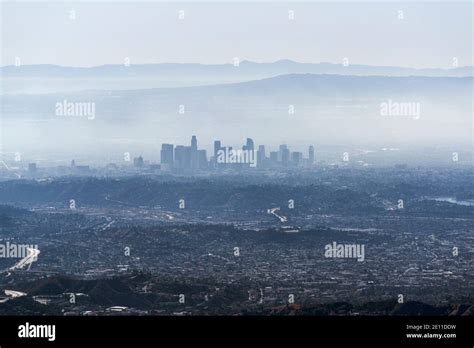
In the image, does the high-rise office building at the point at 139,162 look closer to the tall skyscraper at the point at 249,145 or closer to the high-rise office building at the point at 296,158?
the tall skyscraper at the point at 249,145

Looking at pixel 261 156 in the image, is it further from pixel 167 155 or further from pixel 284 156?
pixel 167 155

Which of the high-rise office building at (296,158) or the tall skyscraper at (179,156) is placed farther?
the high-rise office building at (296,158)

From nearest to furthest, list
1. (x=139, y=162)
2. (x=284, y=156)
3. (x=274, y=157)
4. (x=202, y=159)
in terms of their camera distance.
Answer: (x=202, y=159), (x=139, y=162), (x=284, y=156), (x=274, y=157)

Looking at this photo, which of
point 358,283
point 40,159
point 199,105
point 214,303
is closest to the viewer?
point 214,303

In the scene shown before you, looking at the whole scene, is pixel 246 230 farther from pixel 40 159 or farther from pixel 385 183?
pixel 40 159

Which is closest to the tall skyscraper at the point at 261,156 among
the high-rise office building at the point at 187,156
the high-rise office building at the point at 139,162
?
the high-rise office building at the point at 187,156

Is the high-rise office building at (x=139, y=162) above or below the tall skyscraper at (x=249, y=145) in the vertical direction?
below

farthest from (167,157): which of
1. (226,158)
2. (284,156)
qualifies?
(284,156)

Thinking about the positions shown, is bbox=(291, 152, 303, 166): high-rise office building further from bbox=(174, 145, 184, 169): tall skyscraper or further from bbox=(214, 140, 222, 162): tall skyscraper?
bbox=(174, 145, 184, 169): tall skyscraper

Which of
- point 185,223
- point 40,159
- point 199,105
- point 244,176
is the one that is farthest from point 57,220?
point 199,105
